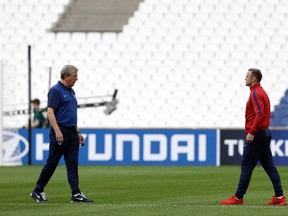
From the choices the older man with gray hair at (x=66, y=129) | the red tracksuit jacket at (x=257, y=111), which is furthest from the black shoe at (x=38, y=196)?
the red tracksuit jacket at (x=257, y=111)

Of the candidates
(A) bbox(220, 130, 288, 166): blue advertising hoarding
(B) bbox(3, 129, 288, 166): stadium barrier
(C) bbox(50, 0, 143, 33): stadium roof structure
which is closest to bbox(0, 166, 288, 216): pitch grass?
(A) bbox(220, 130, 288, 166): blue advertising hoarding

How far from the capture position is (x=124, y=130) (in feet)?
89.8

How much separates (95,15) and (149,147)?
8.65m

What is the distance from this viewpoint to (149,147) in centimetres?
2723

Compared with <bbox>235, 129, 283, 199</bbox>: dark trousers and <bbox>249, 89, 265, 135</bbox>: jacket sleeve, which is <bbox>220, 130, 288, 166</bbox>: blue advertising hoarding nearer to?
<bbox>235, 129, 283, 199</bbox>: dark trousers

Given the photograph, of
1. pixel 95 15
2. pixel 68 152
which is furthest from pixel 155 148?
pixel 68 152

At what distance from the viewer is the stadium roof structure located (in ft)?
113

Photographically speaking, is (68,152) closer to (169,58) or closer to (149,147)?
(149,147)

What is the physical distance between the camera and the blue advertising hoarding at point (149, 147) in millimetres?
27109

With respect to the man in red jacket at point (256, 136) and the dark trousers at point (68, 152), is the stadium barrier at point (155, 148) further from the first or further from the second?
the man in red jacket at point (256, 136)

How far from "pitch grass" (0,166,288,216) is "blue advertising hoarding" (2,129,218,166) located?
1.95 m

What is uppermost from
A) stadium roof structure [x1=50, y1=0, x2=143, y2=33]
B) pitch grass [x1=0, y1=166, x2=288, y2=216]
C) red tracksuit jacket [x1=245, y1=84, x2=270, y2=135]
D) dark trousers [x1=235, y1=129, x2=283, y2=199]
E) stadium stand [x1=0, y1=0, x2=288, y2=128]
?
stadium roof structure [x1=50, y1=0, x2=143, y2=33]

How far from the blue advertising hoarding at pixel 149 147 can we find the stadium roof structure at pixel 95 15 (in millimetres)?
7727

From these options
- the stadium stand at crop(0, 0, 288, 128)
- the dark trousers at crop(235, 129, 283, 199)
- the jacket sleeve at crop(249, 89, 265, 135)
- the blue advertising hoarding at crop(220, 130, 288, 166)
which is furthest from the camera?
the stadium stand at crop(0, 0, 288, 128)
